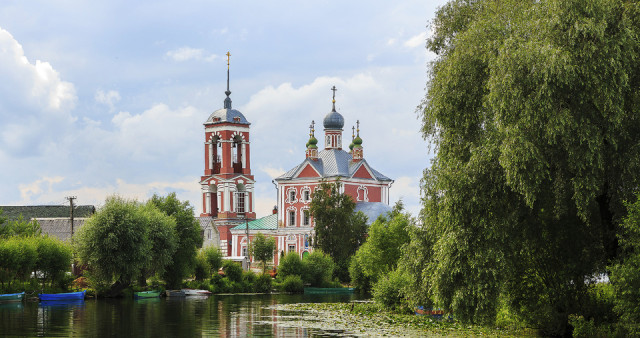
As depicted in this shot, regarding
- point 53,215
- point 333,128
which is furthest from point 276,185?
point 53,215

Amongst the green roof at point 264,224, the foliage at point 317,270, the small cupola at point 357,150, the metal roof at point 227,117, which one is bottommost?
the foliage at point 317,270

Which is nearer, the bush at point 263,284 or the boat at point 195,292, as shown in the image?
the boat at point 195,292

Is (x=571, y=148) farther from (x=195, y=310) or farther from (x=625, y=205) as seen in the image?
(x=195, y=310)

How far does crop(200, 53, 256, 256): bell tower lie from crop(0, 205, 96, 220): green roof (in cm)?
2346

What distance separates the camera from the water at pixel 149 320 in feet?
106

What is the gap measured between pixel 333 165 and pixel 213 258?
31.6 metres

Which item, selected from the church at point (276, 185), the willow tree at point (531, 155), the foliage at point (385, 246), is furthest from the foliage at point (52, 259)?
the church at point (276, 185)

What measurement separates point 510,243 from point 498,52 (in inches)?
237

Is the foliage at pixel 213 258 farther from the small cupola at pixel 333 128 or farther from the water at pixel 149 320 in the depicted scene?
the small cupola at pixel 333 128

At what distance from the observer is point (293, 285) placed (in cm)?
7450

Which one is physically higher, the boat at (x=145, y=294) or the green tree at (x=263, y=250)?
the green tree at (x=263, y=250)

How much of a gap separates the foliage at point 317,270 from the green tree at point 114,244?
68.6ft

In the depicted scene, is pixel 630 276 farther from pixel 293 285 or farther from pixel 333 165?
pixel 333 165

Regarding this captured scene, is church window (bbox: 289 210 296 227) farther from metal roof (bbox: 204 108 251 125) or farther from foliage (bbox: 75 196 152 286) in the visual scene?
Answer: foliage (bbox: 75 196 152 286)
